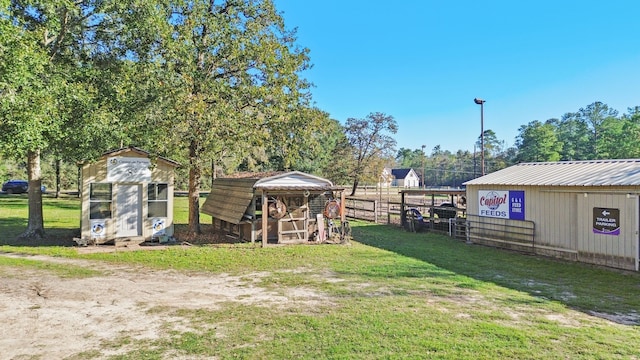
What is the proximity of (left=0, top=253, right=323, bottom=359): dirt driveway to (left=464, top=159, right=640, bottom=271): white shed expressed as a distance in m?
7.88

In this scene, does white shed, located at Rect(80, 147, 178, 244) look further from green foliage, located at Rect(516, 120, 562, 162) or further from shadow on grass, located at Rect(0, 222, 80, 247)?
green foliage, located at Rect(516, 120, 562, 162)

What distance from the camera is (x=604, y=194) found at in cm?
1012

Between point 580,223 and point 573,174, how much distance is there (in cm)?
167

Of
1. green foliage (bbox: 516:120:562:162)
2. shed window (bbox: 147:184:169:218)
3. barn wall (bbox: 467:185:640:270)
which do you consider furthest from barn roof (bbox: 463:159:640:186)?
green foliage (bbox: 516:120:562:162)

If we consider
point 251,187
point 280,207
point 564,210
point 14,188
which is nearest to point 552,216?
point 564,210

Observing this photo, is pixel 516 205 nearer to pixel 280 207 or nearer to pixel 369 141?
pixel 280 207

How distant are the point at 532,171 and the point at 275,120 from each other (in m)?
8.98

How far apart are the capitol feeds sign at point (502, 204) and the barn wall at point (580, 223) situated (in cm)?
21

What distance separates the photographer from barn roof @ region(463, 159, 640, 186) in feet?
33.2

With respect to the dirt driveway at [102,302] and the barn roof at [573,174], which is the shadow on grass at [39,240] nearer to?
the dirt driveway at [102,302]

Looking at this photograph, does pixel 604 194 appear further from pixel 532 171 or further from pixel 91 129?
pixel 91 129

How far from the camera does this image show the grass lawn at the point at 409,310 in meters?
4.75

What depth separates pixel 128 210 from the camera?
13.2m

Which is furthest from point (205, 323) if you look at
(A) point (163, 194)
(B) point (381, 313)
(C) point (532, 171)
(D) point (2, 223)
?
(D) point (2, 223)
